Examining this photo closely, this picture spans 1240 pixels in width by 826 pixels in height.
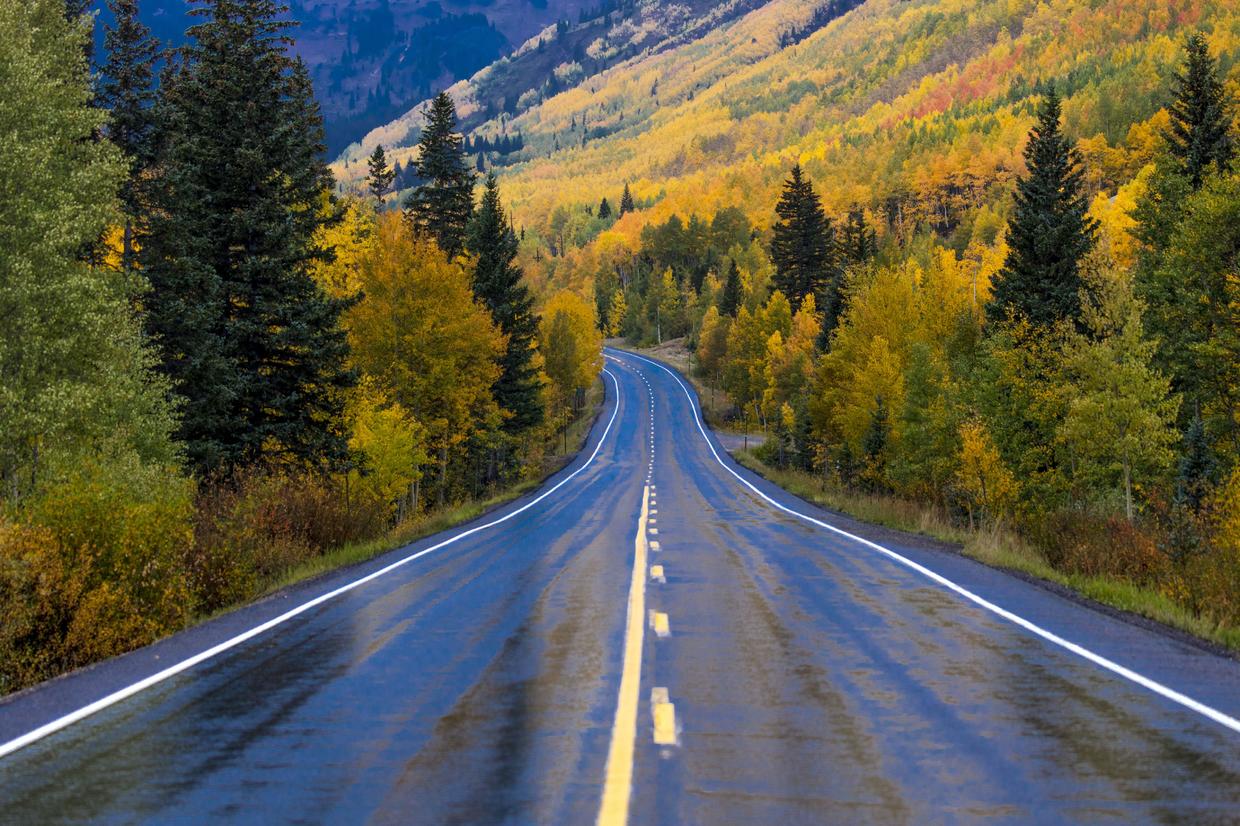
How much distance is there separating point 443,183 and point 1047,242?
31303mm

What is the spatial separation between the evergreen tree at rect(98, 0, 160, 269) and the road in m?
24.7

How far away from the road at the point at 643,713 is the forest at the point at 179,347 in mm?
1481

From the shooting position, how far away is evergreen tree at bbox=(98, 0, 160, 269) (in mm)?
31609

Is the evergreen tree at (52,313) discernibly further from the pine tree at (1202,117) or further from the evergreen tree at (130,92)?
the pine tree at (1202,117)

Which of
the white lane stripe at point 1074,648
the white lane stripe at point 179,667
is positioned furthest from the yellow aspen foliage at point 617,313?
the white lane stripe at point 179,667

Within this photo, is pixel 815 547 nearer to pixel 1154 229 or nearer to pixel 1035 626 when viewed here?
pixel 1035 626

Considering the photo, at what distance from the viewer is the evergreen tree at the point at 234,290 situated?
78.8 ft

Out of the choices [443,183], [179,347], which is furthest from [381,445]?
[443,183]

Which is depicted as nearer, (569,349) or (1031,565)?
(1031,565)

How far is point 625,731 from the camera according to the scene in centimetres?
616

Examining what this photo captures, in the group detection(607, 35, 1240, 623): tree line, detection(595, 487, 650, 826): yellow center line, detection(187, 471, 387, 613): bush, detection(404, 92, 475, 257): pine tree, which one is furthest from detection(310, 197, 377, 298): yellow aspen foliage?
detection(595, 487, 650, 826): yellow center line

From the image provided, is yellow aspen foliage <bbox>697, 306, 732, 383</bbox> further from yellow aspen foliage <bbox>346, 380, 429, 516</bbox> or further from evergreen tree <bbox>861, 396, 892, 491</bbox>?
yellow aspen foliage <bbox>346, 380, 429, 516</bbox>

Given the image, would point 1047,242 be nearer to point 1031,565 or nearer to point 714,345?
point 1031,565

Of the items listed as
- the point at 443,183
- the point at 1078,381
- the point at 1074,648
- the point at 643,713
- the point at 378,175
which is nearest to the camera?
the point at 643,713
